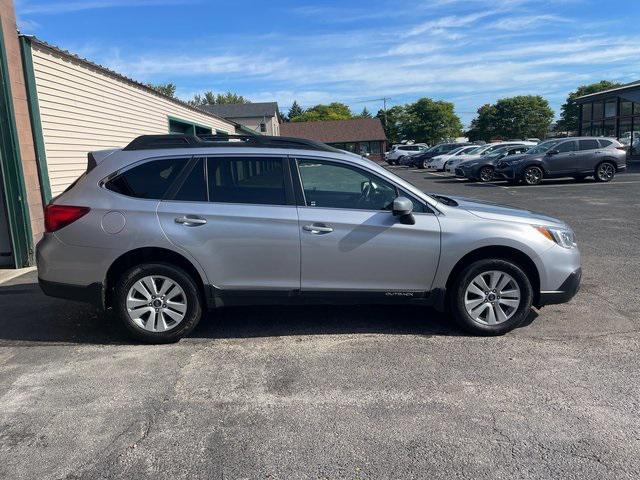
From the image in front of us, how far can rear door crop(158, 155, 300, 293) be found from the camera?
187 inches

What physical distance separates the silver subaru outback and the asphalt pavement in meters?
0.39

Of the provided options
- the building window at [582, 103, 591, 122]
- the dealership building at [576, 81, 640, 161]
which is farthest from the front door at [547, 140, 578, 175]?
the building window at [582, 103, 591, 122]

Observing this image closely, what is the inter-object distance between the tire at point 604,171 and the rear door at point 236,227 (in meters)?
18.5

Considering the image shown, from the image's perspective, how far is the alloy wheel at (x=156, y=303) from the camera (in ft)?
15.7

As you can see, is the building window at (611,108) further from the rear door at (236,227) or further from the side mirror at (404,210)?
the rear door at (236,227)

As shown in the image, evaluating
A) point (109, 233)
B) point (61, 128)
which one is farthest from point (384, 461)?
point (61, 128)

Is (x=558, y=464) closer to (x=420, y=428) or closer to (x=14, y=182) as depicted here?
(x=420, y=428)

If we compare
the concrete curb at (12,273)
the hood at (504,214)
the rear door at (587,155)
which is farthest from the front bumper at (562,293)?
the rear door at (587,155)

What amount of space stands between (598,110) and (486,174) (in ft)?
58.7

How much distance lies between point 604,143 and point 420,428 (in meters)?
20.1

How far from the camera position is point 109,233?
473 centimetres

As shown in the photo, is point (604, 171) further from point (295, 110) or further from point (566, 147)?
point (295, 110)

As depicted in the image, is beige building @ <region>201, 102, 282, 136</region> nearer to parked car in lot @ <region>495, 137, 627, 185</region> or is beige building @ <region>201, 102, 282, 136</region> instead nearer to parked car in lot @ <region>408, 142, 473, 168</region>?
parked car in lot @ <region>408, 142, 473, 168</region>

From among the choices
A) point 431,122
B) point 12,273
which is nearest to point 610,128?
point 12,273
